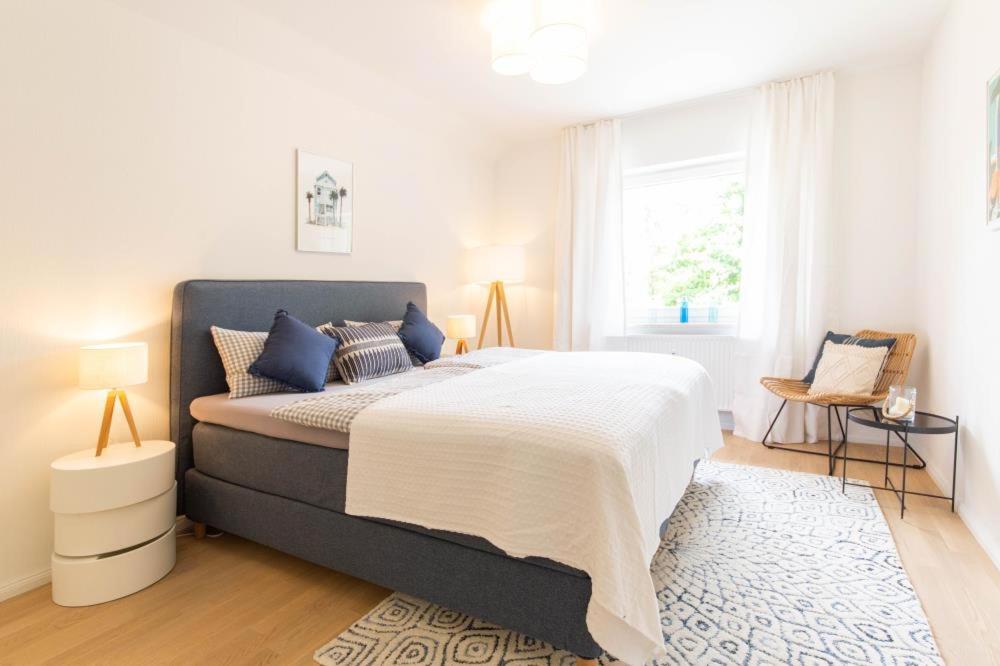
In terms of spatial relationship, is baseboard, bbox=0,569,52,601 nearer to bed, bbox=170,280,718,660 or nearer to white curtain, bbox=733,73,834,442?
bed, bbox=170,280,718,660

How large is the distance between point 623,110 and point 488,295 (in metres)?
2.06

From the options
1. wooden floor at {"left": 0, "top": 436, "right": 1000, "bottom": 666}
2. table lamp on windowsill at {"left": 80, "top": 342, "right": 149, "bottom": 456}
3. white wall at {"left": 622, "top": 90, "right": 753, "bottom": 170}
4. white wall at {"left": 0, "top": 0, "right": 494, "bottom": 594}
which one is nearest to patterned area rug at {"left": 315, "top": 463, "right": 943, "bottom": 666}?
wooden floor at {"left": 0, "top": 436, "right": 1000, "bottom": 666}

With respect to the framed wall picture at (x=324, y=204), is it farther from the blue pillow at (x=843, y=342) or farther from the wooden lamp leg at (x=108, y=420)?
the blue pillow at (x=843, y=342)

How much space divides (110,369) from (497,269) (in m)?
3.14

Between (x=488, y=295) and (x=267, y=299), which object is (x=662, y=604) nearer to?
(x=267, y=299)

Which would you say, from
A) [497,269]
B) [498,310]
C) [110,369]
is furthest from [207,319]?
[498,310]

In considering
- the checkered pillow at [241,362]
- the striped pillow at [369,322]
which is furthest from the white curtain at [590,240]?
the checkered pillow at [241,362]

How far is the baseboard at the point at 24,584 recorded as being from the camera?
201cm

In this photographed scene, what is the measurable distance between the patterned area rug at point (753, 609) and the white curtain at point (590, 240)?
2.37m

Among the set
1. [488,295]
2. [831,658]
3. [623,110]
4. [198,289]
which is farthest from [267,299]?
[623,110]

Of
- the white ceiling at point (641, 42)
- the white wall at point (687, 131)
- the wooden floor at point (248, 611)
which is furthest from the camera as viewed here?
the white wall at point (687, 131)

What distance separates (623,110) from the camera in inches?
174

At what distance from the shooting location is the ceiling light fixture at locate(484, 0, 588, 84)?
98.1 inches

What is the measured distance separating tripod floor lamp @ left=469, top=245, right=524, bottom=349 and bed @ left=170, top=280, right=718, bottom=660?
1.78m
